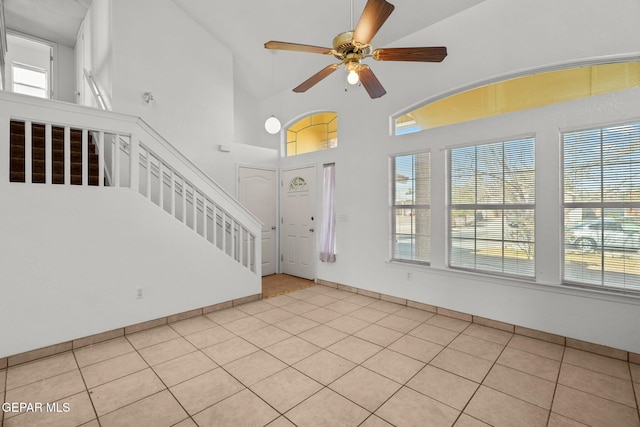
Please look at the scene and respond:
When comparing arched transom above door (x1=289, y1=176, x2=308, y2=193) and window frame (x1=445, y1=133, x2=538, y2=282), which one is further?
arched transom above door (x1=289, y1=176, x2=308, y2=193)

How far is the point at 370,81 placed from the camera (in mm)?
2553

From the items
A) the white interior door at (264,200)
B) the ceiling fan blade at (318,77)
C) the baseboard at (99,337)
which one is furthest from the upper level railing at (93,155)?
the ceiling fan blade at (318,77)

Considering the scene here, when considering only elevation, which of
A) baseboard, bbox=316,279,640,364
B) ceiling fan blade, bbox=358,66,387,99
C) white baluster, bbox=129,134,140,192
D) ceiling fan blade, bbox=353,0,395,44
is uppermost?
ceiling fan blade, bbox=353,0,395,44

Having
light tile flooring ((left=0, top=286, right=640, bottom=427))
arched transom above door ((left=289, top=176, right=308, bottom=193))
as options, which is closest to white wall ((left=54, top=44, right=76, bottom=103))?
arched transom above door ((left=289, top=176, right=308, bottom=193))

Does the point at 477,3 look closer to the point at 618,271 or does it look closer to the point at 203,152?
the point at 618,271

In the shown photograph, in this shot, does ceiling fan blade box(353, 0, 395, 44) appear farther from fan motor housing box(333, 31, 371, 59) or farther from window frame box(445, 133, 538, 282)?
window frame box(445, 133, 538, 282)

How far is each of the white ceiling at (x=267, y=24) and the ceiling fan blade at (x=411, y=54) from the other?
1831 millimetres

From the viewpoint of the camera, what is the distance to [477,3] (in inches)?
130

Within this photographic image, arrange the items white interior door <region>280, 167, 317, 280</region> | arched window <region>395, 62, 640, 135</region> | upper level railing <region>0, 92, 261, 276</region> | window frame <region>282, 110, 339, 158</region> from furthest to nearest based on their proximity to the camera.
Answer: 1. white interior door <region>280, 167, 317, 280</region>
2. window frame <region>282, 110, 339, 158</region>
3. arched window <region>395, 62, 640, 135</region>
4. upper level railing <region>0, 92, 261, 276</region>

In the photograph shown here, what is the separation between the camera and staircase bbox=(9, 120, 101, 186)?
304cm

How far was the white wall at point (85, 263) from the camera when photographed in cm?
250

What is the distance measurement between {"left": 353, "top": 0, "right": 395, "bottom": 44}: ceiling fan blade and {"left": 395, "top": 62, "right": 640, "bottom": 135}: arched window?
207 cm

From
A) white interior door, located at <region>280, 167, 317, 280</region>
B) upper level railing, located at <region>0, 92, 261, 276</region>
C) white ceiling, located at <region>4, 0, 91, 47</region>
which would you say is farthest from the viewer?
white interior door, located at <region>280, 167, 317, 280</region>

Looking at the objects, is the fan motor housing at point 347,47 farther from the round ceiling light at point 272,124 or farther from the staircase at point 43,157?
the round ceiling light at point 272,124
